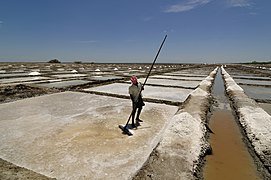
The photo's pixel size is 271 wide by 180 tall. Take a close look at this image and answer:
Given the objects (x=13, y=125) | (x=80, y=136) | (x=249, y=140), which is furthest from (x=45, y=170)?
(x=249, y=140)

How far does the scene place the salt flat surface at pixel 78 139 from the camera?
3.36 metres

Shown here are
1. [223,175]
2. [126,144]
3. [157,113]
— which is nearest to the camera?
[223,175]

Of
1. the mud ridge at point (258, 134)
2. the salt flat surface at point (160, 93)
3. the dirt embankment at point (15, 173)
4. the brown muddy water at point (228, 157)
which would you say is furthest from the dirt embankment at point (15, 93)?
the mud ridge at point (258, 134)

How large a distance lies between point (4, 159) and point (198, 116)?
4933mm

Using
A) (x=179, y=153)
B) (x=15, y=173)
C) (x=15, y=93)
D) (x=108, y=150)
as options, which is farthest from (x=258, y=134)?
(x=15, y=93)

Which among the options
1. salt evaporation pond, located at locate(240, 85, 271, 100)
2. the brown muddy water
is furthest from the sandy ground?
salt evaporation pond, located at locate(240, 85, 271, 100)

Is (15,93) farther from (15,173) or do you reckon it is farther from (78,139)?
(15,173)

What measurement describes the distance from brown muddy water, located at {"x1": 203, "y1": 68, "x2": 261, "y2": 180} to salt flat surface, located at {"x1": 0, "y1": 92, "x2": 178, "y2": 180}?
3.98ft

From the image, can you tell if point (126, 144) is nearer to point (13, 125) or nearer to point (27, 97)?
point (13, 125)

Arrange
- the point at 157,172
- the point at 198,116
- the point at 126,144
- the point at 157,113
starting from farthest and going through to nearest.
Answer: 1. the point at 157,113
2. the point at 198,116
3. the point at 126,144
4. the point at 157,172

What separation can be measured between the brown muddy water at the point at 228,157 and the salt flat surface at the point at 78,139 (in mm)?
1212

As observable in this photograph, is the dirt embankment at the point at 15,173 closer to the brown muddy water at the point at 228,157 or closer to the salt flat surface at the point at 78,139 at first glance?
the salt flat surface at the point at 78,139

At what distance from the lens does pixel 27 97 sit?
9180 millimetres

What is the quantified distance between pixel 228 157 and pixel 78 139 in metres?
3.21
